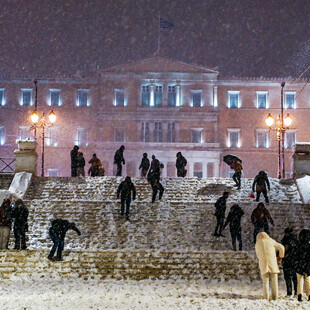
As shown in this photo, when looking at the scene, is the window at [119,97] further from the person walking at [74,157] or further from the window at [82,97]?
the person walking at [74,157]

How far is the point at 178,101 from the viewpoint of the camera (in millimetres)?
52375

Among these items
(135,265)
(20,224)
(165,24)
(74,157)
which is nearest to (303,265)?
(135,265)

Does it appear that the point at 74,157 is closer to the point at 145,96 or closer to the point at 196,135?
the point at 196,135

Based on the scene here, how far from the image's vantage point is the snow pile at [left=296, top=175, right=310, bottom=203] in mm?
22131

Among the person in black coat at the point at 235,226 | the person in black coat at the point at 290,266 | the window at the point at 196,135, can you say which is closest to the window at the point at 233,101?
the window at the point at 196,135

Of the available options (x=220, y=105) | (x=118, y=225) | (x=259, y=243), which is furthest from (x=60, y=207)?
(x=220, y=105)

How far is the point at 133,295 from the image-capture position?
1232cm

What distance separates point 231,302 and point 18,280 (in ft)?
17.6

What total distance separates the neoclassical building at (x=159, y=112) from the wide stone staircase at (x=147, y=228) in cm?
2732

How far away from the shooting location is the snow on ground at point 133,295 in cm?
1113

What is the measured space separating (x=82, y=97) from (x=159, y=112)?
7345 millimetres

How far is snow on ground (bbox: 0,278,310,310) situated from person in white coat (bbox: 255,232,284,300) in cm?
26

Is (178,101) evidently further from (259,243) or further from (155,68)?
(259,243)

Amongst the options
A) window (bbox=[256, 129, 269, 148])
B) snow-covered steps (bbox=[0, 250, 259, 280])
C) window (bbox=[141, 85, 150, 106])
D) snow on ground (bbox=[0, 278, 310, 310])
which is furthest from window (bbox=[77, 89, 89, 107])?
snow on ground (bbox=[0, 278, 310, 310])
